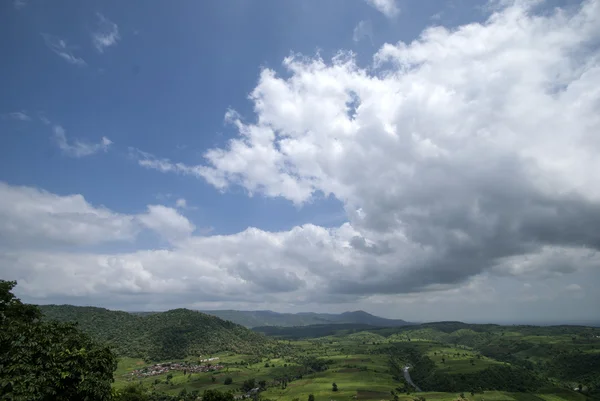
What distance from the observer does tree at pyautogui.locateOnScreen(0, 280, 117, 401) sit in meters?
35.2

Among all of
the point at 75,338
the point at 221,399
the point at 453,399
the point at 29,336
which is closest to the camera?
the point at 29,336

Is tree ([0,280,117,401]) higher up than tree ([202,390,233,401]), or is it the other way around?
tree ([0,280,117,401])

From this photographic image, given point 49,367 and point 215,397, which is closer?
point 49,367

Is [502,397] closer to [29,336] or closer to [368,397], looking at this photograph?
[368,397]

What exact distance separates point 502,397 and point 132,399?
190655 mm

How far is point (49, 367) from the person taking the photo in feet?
127

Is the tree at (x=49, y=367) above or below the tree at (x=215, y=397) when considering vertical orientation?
above

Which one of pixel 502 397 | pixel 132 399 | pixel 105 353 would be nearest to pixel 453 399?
pixel 502 397

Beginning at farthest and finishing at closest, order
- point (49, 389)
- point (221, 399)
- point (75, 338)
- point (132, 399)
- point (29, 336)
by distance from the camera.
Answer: point (132, 399)
point (221, 399)
point (75, 338)
point (29, 336)
point (49, 389)

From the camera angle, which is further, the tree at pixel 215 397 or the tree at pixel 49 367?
the tree at pixel 215 397

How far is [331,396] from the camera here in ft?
643

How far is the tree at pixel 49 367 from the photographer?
35.2m

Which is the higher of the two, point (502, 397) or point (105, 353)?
point (105, 353)

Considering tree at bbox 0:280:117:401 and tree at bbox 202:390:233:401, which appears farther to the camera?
tree at bbox 202:390:233:401
